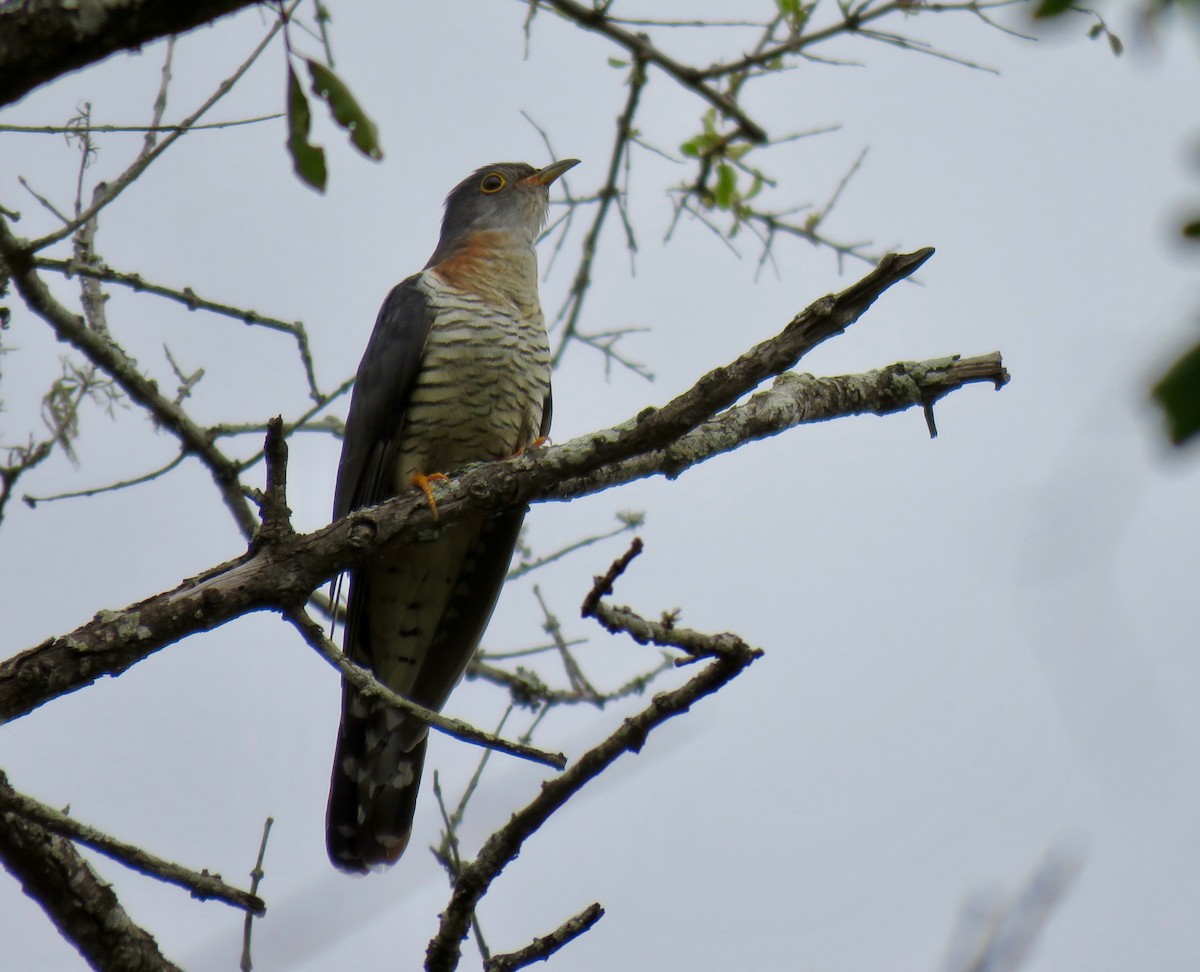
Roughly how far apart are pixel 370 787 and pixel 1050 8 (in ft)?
11.7

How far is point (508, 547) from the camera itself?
4.58 m

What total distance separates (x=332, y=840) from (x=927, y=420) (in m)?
2.29

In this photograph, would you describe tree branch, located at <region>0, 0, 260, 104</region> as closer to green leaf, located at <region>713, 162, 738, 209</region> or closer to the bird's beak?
green leaf, located at <region>713, 162, 738, 209</region>

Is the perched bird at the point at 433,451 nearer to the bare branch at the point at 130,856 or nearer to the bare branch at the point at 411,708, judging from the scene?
the bare branch at the point at 411,708

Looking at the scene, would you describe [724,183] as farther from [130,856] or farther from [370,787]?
[130,856]

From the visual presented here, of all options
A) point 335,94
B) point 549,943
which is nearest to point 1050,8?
point 335,94

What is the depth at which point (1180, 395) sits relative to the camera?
831 mm

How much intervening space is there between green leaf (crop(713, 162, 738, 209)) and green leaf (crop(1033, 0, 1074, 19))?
9.23ft

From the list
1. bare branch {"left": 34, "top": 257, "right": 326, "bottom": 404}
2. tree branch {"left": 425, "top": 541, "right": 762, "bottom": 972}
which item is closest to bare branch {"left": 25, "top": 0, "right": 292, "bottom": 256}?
bare branch {"left": 34, "top": 257, "right": 326, "bottom": 404}

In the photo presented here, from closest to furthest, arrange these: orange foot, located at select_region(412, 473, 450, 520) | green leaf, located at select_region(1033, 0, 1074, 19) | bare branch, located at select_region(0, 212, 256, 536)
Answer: green leaf, located at select_region(1033, 0, 1074, 19) → orange foot, located at select_region(412, 473, 450, 520) → bare branch, located at select_region(0, 212, 256, 536)

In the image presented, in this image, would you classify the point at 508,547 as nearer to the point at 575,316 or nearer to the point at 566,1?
the point at 575,316

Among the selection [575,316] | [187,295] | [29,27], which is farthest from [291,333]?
[29,27]

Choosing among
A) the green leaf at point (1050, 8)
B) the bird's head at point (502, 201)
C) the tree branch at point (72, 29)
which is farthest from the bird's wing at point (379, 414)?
the green leaf at point (1050, 8)

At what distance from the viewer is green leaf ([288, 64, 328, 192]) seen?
1579mm
